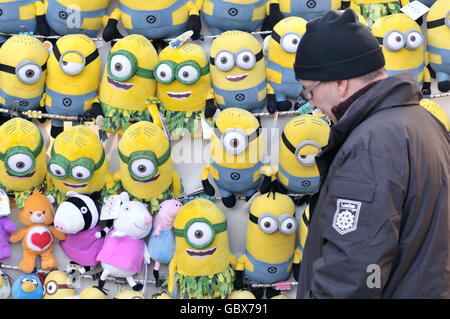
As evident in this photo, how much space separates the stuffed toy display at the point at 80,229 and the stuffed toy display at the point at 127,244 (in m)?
0.06

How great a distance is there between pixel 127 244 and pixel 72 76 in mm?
830

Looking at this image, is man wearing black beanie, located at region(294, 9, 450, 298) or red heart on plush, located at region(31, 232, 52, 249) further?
red heart on plush, located at region(31, 232, 52, 249)

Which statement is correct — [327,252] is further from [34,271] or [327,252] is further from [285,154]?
[34,271]

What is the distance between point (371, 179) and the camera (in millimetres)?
1137

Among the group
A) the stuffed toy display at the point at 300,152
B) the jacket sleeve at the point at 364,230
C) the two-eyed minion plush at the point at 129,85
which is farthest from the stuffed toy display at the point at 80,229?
the jacket sleeve at the point at 364,230

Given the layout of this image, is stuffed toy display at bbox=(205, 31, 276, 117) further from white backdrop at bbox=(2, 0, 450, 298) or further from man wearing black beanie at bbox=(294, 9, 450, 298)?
man wearing black beanie at bbox=(294, 9, 450, 298)

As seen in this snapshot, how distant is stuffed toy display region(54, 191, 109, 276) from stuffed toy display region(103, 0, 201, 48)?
2.61 feet

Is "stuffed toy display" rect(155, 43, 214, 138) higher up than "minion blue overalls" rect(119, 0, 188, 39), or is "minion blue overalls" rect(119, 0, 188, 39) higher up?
"minion blue overalls" rect(119, 0, 188, 39)

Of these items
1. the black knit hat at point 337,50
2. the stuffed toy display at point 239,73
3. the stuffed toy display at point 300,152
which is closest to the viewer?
the black knit hat at point 337,50

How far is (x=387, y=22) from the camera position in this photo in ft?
9.09

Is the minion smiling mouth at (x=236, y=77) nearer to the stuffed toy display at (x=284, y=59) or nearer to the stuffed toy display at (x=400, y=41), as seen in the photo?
the stuffed toy display at (x=284, y=59)

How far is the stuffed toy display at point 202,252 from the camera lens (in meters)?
2.82

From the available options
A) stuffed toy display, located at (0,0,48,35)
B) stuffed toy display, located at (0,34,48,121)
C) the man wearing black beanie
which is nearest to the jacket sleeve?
the man wearing black beanie

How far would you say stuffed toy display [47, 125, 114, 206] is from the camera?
287 centimetres
